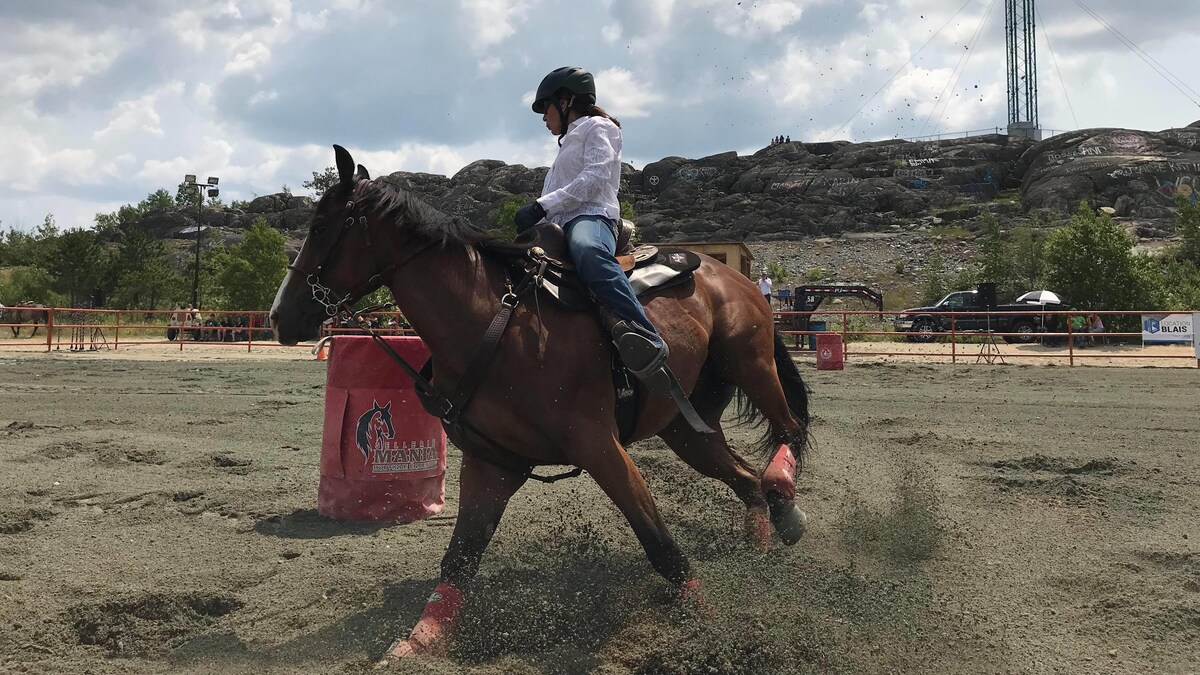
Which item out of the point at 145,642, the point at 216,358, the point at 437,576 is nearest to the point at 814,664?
the point at 437,576

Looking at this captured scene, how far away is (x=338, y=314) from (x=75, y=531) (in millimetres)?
2650

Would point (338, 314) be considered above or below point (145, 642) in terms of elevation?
above

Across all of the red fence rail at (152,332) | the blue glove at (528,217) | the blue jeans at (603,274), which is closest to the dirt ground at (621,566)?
the blue jeans at (603,274)

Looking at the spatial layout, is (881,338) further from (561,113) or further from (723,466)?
(561,113)

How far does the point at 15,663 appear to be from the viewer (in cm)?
293

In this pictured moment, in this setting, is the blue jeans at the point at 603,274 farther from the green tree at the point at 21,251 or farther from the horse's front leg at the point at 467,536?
the green tree at the point at 21,251

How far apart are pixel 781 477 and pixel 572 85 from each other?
7.26ft

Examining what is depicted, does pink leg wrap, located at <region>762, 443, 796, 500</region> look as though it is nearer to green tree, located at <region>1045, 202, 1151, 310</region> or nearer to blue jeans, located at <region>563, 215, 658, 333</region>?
blue jeans, located at <region>563, 215, 658, 333</region>

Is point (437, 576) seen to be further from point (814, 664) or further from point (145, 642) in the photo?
point (814, 664)

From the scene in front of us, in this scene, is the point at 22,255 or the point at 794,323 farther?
the point at 22,255

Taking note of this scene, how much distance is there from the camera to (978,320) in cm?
2602

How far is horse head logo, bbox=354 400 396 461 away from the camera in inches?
198

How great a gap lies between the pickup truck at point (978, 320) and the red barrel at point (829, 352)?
7.03 metres

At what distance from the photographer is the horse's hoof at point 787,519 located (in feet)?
13.8
